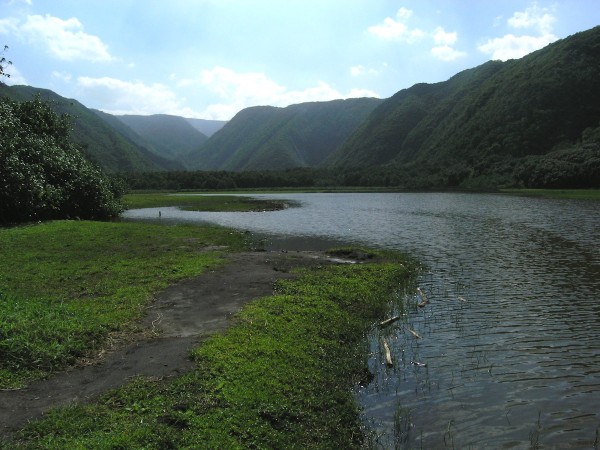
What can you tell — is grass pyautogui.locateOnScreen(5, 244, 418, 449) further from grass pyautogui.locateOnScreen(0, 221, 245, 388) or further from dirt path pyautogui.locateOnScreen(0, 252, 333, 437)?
grass pyautogui.locateOnScreen(0, 221, 245, 388)

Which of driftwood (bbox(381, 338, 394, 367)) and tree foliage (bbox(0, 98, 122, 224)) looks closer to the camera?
Answer: driftwood (bbox(381, 338, 394, 367))

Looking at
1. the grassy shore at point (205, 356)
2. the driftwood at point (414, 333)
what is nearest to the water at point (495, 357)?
the driftwood at point (414, 333)

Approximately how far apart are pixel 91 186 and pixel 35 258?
28.7 meters

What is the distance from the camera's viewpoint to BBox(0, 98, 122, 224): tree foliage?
38375 millimetres

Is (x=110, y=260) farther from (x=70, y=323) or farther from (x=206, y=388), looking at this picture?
(x=206, y=388)

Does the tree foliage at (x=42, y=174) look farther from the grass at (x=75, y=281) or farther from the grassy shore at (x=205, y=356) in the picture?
the grassy shore at (x=205, y=356)

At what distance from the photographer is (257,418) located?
9.71m

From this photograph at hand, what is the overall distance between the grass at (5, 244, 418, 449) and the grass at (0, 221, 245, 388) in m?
3.01

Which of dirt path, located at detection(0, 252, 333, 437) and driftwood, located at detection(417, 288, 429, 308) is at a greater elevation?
dirt path, located at detection(0, 252, 333, 437)

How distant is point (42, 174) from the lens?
1708 inches

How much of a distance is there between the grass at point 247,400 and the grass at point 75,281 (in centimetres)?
301

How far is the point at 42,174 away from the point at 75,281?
28.7 m

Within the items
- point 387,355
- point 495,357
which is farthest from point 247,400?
point 495,357

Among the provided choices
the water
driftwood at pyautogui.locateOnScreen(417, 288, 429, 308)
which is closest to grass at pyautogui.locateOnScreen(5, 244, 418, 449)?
the water
